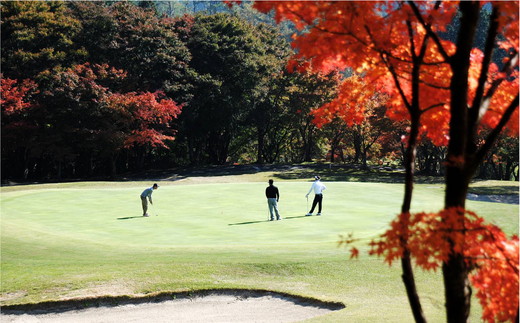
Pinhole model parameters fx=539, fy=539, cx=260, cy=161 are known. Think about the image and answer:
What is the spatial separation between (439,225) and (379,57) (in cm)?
238

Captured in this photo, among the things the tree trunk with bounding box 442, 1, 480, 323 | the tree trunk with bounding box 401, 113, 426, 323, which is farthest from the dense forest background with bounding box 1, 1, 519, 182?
the tree trunk with bounding box 442, 1, 480, 323

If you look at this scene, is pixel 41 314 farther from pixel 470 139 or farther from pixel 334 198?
pixel 334 198

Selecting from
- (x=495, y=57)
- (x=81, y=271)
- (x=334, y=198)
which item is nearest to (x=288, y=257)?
(x=81, y=271)

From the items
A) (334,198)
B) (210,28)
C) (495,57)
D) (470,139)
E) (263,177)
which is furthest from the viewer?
(495,57)

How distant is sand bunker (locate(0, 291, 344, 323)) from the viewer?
438 inches

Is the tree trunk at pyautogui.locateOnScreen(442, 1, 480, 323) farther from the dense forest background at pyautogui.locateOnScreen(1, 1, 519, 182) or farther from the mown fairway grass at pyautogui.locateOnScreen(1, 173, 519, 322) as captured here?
the dense forest background at pyautogui.locateOnScreen(1, 1, 519, 182)

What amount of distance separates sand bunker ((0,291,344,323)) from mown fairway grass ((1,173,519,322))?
361 mm

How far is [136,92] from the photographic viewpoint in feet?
160

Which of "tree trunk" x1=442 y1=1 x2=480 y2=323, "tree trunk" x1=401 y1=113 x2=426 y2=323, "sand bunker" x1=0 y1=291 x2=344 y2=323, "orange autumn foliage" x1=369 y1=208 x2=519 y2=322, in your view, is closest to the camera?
"orange autumn foliage" x1=369 y1=208 x2=519 y2=322

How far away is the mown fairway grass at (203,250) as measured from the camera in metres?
12.1

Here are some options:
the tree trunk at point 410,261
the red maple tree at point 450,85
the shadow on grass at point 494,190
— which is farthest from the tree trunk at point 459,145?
the shadow on grass at point 494,190

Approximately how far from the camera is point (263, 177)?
50.1 m

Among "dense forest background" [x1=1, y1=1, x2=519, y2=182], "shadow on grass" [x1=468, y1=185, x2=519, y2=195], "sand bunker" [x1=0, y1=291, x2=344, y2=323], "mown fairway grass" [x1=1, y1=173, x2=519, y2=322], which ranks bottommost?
"sand bunker" [x1=0, y1=291, x2=344, y2=323]

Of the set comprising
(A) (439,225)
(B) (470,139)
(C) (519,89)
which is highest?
(C) (519,89)
